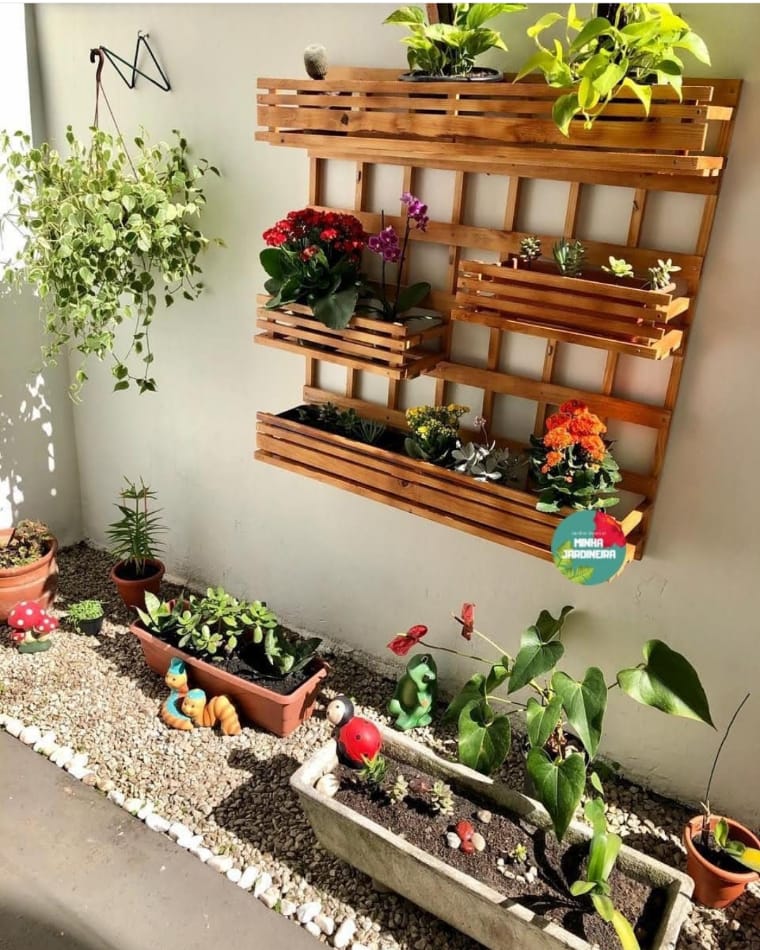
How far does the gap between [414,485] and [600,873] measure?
3.39 ft

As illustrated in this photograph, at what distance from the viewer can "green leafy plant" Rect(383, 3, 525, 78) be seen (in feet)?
5.75

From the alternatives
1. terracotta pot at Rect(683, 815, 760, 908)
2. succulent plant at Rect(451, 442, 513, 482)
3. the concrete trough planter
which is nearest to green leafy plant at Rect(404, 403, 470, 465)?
succulent plant at Rect(451, 442, 513, 482)

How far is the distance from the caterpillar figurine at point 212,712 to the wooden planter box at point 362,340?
113 cm

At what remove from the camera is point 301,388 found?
8.64 feet

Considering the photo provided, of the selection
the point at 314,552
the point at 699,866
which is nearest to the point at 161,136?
the point at 314,552

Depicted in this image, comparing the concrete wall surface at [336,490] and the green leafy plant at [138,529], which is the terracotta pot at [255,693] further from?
the green leafy plant at [138,529]

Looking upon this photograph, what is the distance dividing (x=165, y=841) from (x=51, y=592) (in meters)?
1.29

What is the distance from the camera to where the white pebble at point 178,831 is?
7.11ft

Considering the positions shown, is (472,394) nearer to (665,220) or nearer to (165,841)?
(665,220)

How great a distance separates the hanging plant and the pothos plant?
1622 millimetres

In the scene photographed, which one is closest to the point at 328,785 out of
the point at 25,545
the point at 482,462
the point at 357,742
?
the point at 357,742

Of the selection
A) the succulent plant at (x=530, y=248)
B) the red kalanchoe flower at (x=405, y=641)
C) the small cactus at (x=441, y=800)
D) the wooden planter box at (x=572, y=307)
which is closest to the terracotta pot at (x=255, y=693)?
the red kalanchoe flower at (x=405, y=641)

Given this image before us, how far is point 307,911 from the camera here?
6.46 feet

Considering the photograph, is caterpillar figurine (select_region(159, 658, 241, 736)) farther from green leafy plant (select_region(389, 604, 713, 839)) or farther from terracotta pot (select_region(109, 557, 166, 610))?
green leafy plant (select_region(389, 604, 713, 839))
